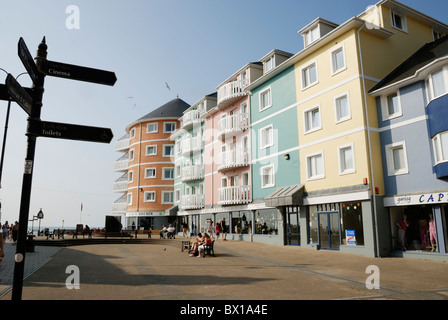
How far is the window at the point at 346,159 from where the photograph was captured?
1811cm

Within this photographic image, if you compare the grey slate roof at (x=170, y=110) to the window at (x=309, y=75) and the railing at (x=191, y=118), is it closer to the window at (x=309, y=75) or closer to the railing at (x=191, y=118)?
the railing at (x=191, y=118)

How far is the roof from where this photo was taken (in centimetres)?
1684

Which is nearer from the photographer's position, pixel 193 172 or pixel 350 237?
pixel 350 237

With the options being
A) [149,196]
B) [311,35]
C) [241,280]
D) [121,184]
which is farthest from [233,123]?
[121,184]

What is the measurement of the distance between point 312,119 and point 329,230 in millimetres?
7015

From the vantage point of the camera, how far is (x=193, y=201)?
34594 mm

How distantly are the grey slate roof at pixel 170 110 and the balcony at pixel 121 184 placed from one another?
9.43m

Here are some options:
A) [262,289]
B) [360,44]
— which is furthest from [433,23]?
[262,289]

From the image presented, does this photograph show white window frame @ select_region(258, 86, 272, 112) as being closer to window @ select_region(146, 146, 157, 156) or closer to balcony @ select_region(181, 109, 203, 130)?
balcony @ select_region(181, 109, 203, 130)

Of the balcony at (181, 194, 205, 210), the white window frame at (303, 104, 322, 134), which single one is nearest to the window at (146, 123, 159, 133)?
the balcony at (181, 194, 205, 210)

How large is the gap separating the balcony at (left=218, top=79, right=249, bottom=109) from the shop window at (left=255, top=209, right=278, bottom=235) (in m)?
10.1

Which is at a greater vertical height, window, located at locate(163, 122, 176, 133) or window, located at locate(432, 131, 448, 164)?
window, located at locate(163, 122, 176, 133)

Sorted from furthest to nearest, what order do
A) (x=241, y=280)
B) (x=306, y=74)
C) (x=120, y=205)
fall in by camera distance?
(x=120, y=205) < (x=306, y=74) < (x=241, y=280)

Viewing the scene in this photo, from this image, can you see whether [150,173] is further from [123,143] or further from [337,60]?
[337,60]
